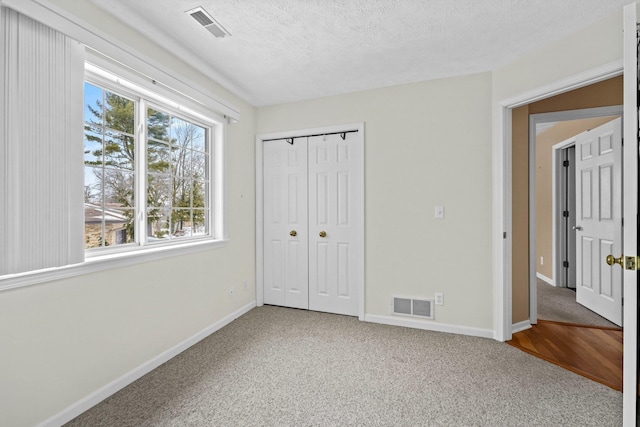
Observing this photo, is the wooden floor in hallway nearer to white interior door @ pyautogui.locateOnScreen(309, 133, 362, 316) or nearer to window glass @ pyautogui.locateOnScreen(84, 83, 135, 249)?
white interior door @ pyautogui.locateOnScreen(309, 133, 362, 316)

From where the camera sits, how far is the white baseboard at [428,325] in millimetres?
2688

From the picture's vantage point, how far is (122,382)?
1918mm

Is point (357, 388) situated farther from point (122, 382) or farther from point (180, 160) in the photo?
point (180, 160)

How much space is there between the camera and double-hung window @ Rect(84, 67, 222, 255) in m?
1.88

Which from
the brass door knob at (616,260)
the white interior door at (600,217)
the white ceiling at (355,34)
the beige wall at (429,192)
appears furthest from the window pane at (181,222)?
the white interior door at (600,217)

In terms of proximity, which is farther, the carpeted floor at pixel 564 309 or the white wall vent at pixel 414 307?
the carpeted floor at pixel 564 309

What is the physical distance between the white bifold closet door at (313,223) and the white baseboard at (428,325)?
10.8 inches

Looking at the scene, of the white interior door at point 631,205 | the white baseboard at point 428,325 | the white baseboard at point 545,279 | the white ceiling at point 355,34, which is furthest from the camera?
the white baseboard at point 545,279

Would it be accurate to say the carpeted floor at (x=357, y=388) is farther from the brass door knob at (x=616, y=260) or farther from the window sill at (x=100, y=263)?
the brass door knob at (x=616, y=260)

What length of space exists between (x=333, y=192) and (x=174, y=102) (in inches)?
68.3

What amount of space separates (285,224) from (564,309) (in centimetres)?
335

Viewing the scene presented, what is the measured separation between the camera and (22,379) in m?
1.42

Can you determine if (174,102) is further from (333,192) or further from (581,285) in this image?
(581,285)

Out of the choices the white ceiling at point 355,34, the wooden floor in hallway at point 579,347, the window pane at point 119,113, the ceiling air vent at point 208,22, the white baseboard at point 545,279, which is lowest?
the wooden floor in hallway at point 579,347
